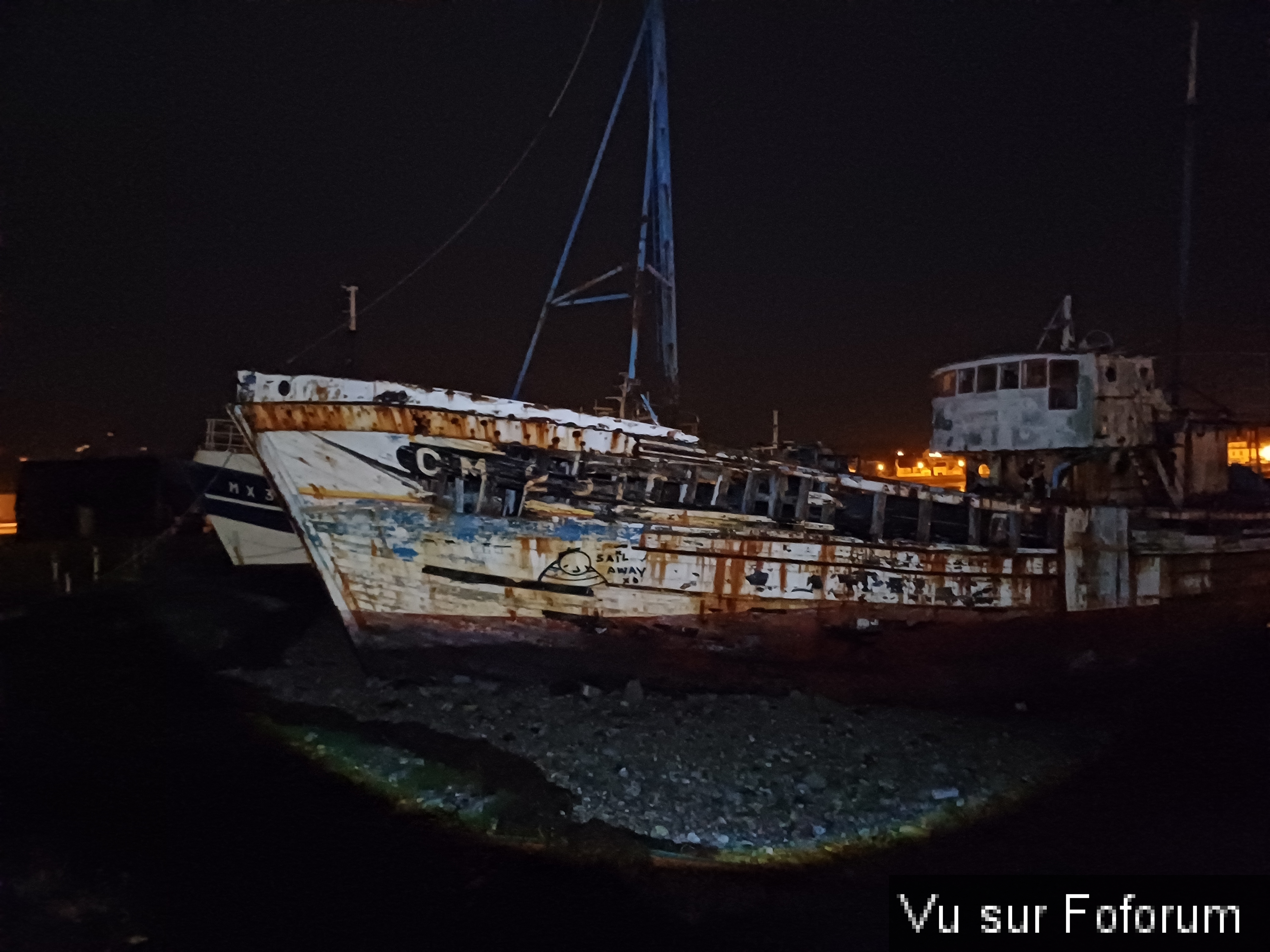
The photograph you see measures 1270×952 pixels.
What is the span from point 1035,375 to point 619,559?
7.86 meters

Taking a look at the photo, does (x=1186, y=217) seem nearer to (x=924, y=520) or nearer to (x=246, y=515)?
(x=924, y=520)

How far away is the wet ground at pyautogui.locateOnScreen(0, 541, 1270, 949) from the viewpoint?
16.0 ft

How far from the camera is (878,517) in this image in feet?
31.5

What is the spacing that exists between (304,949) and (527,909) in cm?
144

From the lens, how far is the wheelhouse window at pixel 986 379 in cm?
1209

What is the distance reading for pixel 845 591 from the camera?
9180 millimetres

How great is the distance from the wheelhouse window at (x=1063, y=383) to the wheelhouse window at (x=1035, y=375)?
9 cm

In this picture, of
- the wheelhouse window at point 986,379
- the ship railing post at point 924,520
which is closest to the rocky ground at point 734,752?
the ship railing post at point 924,520

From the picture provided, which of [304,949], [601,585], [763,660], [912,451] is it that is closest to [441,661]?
[601,585]

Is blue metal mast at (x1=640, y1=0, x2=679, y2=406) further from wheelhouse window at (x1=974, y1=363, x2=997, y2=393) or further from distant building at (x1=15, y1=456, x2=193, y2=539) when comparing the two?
distant building at (x1=15, y1=456, x2=193, y2=539)

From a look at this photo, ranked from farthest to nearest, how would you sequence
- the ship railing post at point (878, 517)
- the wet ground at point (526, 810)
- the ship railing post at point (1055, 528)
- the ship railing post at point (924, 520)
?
the ship railing post at point (1055, 528) < the ship railing post at point (924, 520) < the ship railing post at point (878, 517) < the wet ground at point (526, 810)

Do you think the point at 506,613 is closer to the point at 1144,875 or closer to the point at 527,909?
the point at 527,909

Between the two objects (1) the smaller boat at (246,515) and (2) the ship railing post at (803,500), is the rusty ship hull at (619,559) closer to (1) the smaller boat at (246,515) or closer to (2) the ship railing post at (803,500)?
(2) the ship railing post at (803,500)

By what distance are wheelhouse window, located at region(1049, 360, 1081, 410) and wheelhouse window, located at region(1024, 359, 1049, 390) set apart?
0.28 feet
